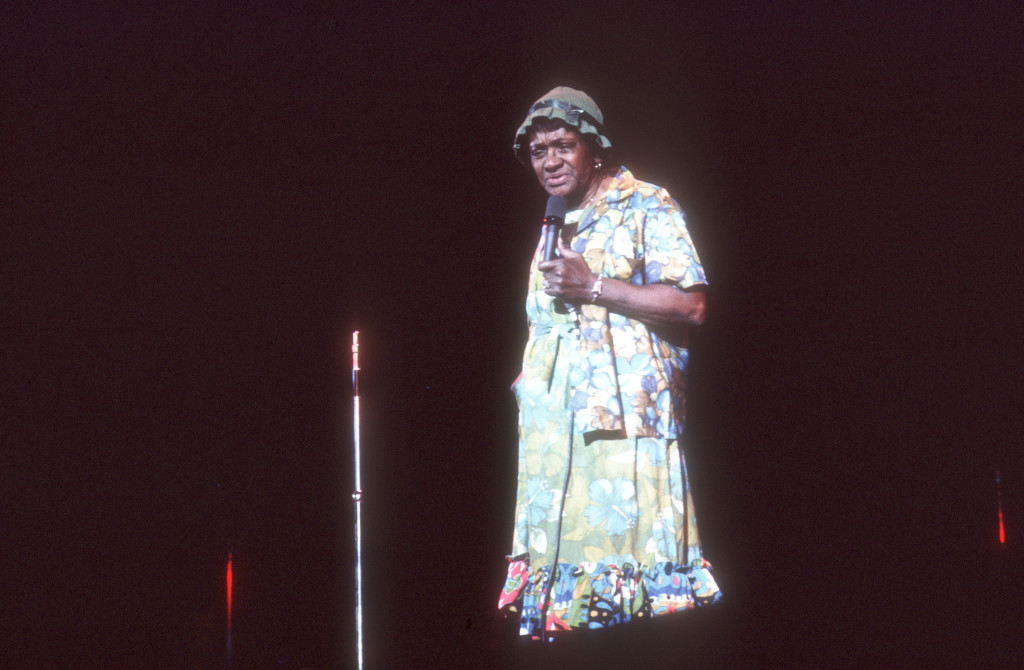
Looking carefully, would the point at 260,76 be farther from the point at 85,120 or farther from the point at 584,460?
the point at 584,460

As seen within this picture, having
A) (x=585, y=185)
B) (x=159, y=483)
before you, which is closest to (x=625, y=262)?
→ (x=585, y=185)

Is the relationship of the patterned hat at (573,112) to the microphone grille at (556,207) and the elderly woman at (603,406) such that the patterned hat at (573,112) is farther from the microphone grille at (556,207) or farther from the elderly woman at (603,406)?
the microphone grille at (556,207)

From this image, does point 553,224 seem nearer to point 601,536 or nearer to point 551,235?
point 551,235

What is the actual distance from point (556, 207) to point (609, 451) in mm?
564

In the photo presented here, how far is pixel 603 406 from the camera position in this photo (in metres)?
2.00

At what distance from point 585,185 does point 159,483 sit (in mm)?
1914

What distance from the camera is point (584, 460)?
79.2 inches

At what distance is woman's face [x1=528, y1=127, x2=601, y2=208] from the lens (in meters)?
2.16

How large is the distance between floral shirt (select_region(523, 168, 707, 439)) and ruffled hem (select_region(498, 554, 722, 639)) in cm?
30

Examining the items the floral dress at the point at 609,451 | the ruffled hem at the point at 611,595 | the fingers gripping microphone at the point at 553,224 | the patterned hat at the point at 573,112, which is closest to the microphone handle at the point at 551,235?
the fingers gripping microphone at the point at 553,224

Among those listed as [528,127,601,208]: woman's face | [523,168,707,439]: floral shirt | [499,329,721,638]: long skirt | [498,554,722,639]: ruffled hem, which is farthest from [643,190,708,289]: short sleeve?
[498,554,722,639]: ruffled hem

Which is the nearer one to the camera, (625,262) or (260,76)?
(625,262)

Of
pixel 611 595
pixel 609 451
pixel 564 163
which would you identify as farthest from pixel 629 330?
pixel 611 595

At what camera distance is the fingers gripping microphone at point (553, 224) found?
6.54 feet
